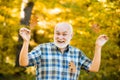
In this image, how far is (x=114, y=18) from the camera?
9086 mm

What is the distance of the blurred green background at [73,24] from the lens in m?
9.20

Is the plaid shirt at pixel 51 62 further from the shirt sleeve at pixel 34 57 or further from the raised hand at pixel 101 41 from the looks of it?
the raised hand at pixel 101 41

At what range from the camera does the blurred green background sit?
9195mm

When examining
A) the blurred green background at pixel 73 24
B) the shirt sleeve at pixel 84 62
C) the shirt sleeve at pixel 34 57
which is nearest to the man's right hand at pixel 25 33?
the shirt sleeve at pixel 34 57

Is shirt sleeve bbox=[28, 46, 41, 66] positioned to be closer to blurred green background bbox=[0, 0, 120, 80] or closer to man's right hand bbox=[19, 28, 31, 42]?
man's right hand bbox=[19, 28, 31, 42]

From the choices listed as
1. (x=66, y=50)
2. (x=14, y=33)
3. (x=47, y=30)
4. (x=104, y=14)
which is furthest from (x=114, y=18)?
(x=66, y=50)

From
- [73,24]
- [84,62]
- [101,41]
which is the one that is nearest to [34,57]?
[84,62]

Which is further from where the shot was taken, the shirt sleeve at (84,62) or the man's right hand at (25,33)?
the shirt sleeve at (84,62)

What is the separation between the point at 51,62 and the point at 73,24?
782 centimetres

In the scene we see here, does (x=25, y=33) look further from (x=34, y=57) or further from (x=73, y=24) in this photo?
(x=73, y=24)

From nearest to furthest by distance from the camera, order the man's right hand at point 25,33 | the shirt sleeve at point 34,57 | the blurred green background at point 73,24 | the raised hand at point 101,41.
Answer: the man's right hand at point 25,33 < the shirt sleeve at point 34,57 < the raised hand at point 101,41 < the blurred green background at point 73,24

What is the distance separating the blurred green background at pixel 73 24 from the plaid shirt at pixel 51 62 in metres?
4.75

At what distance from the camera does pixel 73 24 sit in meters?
11.4

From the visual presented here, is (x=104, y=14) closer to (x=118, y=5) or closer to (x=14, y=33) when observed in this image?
(x=118, y=5)
